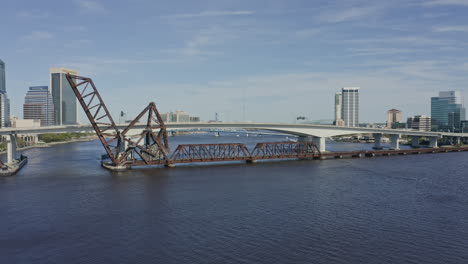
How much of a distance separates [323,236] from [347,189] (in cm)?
1492

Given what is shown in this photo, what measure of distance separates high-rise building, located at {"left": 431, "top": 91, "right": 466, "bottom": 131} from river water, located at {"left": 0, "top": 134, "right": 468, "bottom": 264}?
538 feet

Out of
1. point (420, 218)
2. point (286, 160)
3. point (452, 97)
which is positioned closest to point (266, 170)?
point (286, 160)

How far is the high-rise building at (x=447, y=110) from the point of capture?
622ft

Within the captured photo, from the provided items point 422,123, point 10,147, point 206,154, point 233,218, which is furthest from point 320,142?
point 422,123

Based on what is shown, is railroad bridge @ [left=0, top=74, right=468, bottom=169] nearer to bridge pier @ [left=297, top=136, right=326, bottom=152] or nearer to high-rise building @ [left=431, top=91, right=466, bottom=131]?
bridge pier @ [left=297, top=136, right=326, bottom=152]

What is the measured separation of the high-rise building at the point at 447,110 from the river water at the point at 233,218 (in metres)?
164

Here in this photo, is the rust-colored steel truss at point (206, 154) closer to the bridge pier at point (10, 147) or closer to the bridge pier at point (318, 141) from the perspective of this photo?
the bridge pier at point (318, 141)

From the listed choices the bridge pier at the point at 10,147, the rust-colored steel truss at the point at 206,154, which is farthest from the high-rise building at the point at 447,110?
the bridge pier at the point at 10,147

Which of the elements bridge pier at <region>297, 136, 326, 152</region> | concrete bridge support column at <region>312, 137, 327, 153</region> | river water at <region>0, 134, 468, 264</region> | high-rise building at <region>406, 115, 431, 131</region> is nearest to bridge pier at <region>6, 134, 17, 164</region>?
river water at <region>0, 134, 468, 264</region>

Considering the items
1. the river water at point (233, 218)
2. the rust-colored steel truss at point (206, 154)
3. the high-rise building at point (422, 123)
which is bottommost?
the river water at point (233, 218)

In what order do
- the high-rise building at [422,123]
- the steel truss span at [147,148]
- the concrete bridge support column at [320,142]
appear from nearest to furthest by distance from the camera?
1. the steel truss span at [147,148]
2. the concrete bridge support column at [320,142]
3. the high-rise building at [422,123]

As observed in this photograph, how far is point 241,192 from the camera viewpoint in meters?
34.3

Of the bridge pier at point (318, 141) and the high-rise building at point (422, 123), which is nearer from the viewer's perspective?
the bridge pier at point (318, 141)

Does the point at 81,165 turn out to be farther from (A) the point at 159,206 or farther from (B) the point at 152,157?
(A) the point at 159,206
